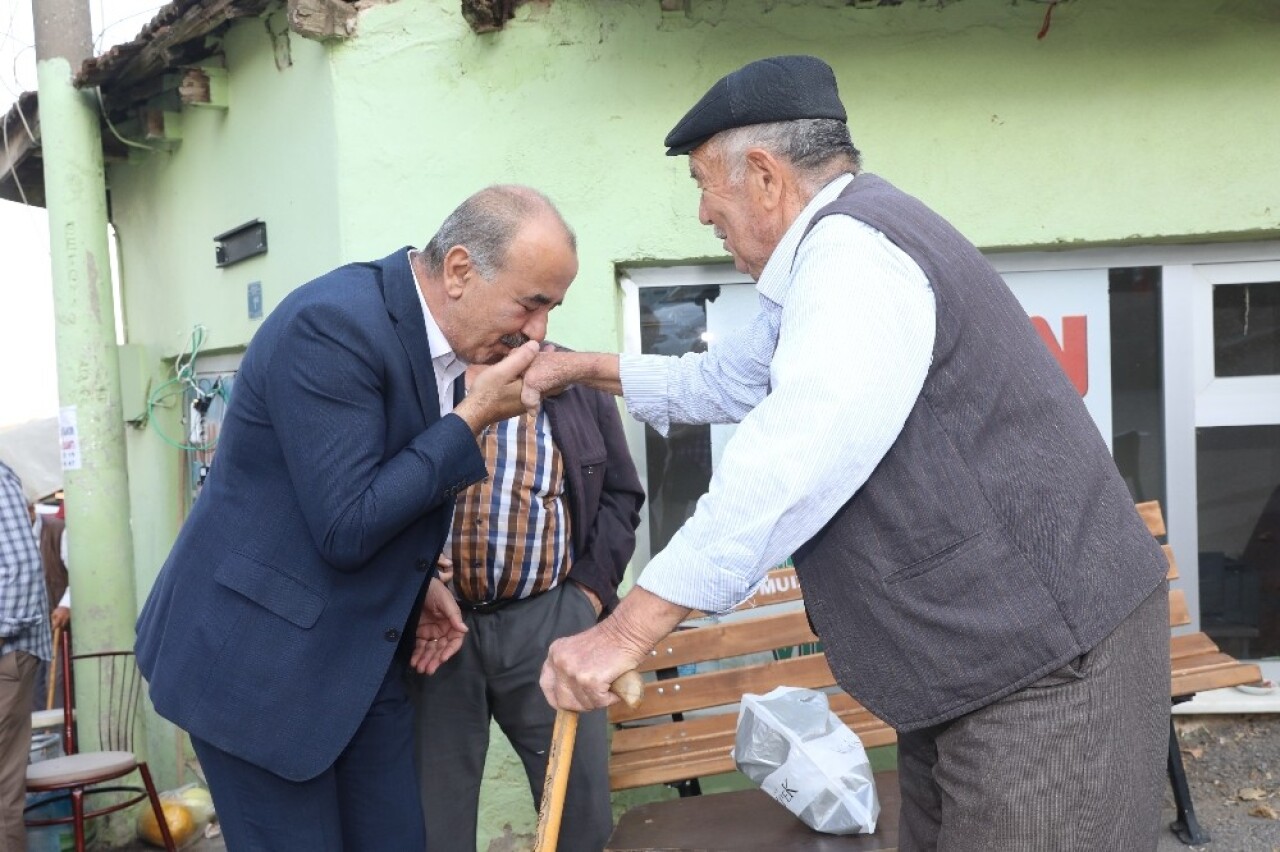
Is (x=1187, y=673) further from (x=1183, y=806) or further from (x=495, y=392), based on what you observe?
(x=495, y=392)

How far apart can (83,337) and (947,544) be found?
4.63 meters

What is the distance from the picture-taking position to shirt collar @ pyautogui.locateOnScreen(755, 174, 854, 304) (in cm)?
188

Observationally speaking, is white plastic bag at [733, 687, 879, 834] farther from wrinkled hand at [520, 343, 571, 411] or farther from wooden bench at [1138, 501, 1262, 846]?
wooden bench at [1138, 501, 1262, 846]

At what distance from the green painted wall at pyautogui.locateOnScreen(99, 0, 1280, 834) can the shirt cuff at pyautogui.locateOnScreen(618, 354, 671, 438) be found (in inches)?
68.4

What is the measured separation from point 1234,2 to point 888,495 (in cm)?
354

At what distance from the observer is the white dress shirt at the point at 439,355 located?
7.67 ft

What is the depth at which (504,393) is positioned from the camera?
2264mm

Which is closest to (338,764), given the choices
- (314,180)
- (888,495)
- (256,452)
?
(256,452)

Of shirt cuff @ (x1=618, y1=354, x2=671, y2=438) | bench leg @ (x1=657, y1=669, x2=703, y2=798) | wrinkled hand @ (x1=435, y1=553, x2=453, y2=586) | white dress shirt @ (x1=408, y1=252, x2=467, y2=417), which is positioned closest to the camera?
white dress shirt @ (x1=408, y1=252, x2=467, y2=417)

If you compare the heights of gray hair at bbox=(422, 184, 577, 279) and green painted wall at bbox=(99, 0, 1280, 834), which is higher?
green painted wall at bbox=(99, 0, 1280, 834)

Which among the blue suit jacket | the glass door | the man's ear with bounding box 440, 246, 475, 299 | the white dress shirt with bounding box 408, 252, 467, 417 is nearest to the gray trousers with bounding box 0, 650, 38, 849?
the blue suit jacket

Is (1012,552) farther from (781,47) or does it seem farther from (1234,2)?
(1234,2)

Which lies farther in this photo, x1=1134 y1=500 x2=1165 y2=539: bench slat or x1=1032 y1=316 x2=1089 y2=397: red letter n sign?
x1=1032 y1=316 x2=1089 y2=397: red letter n sign

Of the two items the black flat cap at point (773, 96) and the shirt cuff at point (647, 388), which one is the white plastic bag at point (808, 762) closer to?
the shirt cuff at point (647, 388)
